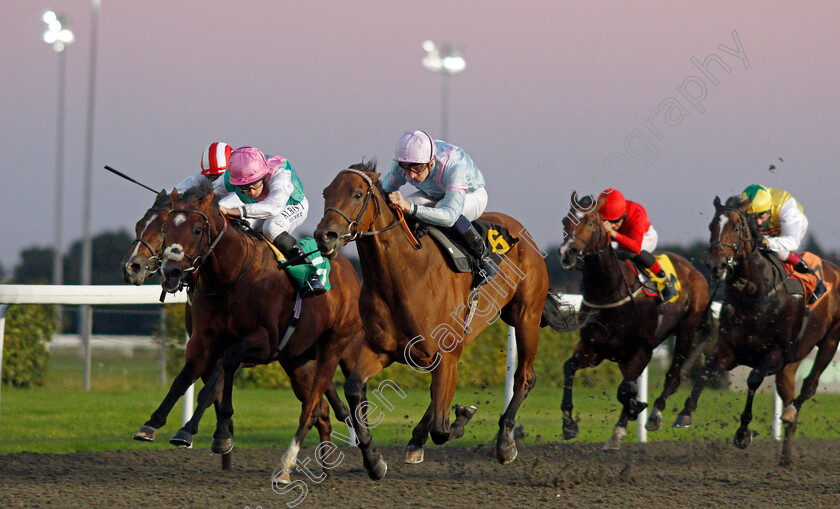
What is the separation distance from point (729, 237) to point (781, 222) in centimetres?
83

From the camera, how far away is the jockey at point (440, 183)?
4402 millimetres

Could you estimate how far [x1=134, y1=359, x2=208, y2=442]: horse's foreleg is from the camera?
4.18m

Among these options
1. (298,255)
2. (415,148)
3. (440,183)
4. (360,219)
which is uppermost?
(415,148)

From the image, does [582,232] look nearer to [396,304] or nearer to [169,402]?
[396,304]

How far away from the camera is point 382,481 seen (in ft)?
16.2

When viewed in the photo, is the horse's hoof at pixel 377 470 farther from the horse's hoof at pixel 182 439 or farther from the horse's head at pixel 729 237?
the horse's head at pixel 729 237

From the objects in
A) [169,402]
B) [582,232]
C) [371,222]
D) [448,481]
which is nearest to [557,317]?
[582,232]

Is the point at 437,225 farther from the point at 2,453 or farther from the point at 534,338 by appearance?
the point at 2,453

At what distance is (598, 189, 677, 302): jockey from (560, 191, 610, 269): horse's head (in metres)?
0.07

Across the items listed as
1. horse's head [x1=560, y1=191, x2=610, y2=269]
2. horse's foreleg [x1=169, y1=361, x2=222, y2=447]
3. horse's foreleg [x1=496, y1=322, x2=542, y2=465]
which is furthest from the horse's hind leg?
horse's head [x1=560, y1=191, x2=610, y2=269]

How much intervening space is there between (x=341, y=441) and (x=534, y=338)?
2018 mm

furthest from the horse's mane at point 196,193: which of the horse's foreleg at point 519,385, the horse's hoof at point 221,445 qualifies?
the horse's foreleg at point 519,385

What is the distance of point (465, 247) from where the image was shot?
15.4 ft

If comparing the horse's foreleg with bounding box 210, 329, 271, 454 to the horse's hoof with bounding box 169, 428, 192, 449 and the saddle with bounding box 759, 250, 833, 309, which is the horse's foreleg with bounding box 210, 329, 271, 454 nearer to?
the horse's hoof with bounding box 169, 428, 192, 449
